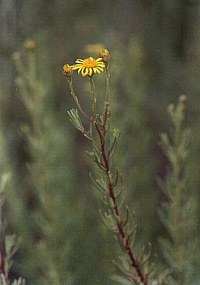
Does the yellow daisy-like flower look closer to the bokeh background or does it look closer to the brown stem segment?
the brown stem segment

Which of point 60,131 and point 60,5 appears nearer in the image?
point 60,131

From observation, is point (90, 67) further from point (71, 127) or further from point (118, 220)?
point (71, 127)

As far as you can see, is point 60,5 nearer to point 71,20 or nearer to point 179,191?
point 71,20

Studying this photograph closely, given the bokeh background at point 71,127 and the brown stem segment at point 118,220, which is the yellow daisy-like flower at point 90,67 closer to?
the brown stem segment at point 118,220

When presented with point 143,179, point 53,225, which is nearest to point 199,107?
point 143,179

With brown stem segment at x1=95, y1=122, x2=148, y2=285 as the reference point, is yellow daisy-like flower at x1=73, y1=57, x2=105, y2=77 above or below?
above

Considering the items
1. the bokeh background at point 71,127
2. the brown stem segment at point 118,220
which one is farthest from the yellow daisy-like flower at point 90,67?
the bokeh background at point 71,127

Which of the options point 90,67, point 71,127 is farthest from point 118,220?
point 71,127

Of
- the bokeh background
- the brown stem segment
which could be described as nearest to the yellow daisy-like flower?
the brown stem segment
